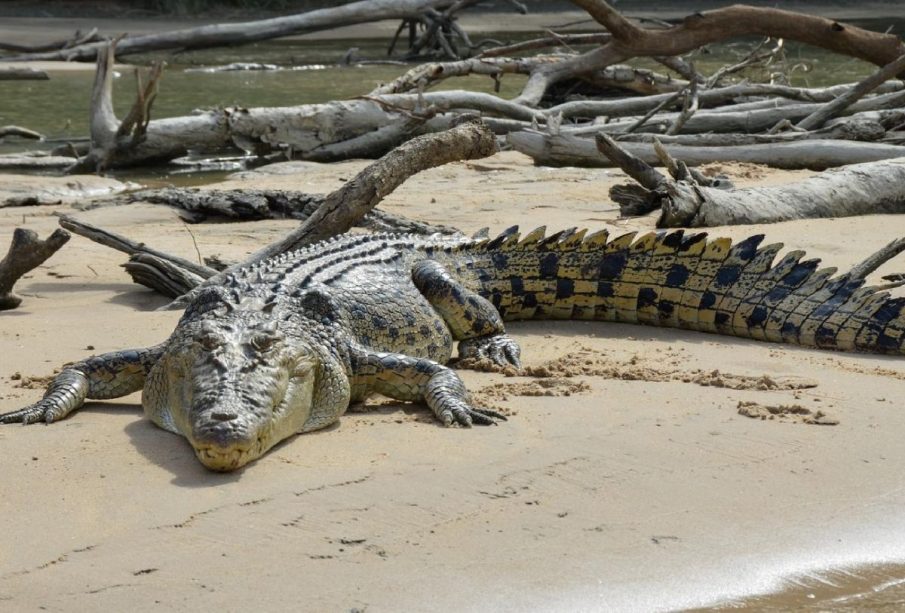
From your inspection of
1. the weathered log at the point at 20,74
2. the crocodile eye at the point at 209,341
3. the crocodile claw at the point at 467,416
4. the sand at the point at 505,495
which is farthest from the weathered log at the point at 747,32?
the weathered log at the point at 20,74

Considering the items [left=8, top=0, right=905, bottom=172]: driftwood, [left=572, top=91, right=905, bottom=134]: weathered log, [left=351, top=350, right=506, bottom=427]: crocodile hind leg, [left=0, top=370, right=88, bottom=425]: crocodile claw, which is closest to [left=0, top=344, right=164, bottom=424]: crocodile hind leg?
[left=0, top=370, right=88, bottom=425]: crocodile claw

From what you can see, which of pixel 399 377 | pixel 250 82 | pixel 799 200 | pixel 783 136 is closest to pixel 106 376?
pixel 399 377

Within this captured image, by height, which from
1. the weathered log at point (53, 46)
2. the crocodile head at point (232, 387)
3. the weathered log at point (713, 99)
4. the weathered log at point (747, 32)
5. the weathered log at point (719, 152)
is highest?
the weathered log at point (747, 32)

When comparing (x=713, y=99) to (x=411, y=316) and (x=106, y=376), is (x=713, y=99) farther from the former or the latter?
(x=106, y=376)

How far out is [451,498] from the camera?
380 cm

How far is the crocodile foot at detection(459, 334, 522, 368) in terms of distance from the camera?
5.46m

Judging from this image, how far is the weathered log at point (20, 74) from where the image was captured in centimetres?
1988

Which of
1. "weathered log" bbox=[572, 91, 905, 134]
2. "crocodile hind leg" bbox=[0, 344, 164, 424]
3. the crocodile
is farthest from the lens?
"weathered log" bbox=[572, 91, 905, 134]

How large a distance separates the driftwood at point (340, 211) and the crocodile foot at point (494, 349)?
54.3 inches

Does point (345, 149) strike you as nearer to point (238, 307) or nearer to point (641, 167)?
point (641, 167)

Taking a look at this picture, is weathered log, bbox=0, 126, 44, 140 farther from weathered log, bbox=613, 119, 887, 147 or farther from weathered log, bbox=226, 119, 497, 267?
weathered log, bbox=226, 119, 497, 267

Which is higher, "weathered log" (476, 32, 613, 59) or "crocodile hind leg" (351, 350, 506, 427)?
"weathered log" (476, 32, 613, 59)

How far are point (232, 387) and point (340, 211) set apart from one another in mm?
2816

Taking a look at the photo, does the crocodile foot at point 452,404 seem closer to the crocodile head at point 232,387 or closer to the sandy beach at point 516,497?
the sandy beach at point 516,497
